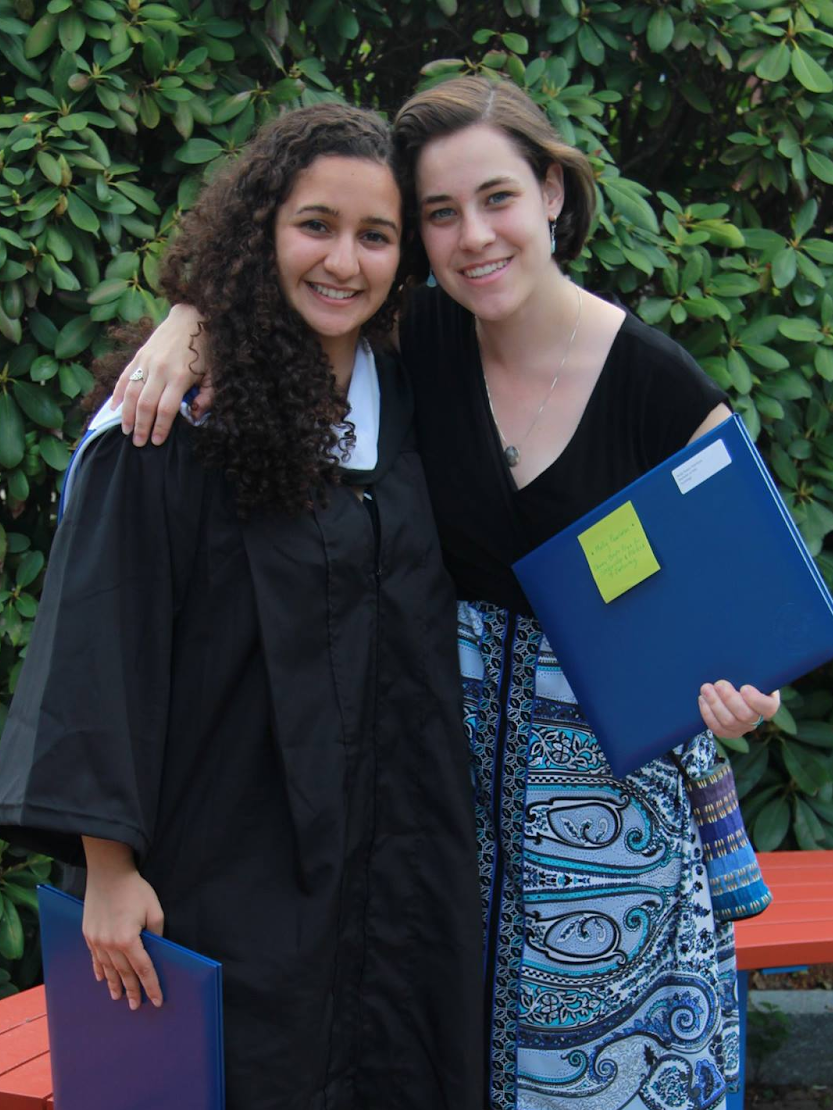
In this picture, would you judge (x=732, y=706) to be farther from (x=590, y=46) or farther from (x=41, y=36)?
(x=41, y=36)

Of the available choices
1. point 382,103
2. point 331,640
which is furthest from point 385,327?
point 382,103

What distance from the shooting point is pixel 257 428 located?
1.92 meters

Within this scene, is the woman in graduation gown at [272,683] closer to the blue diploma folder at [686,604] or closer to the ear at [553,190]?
the blue diploma folder at [686,604]

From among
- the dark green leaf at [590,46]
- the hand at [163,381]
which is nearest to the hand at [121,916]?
the hand at [163,381]

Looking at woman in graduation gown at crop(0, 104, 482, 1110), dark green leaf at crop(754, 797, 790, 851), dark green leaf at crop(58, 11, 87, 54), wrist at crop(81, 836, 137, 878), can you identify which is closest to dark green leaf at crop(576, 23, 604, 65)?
dark green leaf at crop(58, 11, 87, 54)

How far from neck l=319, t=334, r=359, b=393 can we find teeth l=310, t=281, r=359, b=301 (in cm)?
9

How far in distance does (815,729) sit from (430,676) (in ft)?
5.29

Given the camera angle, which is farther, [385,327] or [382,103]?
[382,103]

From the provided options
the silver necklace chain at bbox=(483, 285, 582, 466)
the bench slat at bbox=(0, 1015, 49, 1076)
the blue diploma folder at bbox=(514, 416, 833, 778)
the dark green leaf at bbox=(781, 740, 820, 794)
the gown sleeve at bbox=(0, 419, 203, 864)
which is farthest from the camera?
the dark green leaf at bbox=(781, 740, 820, 794)

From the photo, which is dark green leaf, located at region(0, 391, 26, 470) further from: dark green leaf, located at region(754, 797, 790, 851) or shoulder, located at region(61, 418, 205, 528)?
dark green leaf, located at region(754, 797, 790, 851)

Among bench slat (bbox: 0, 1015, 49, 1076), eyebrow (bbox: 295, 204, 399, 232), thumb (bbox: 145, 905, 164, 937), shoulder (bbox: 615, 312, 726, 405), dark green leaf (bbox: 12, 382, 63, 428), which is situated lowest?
bench slat (bbox: 0, 1015, 49, 1076)

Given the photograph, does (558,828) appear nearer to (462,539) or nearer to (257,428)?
(462,539)

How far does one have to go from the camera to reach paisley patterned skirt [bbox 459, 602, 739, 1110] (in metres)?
2.24

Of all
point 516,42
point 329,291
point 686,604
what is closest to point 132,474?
point 329,291
